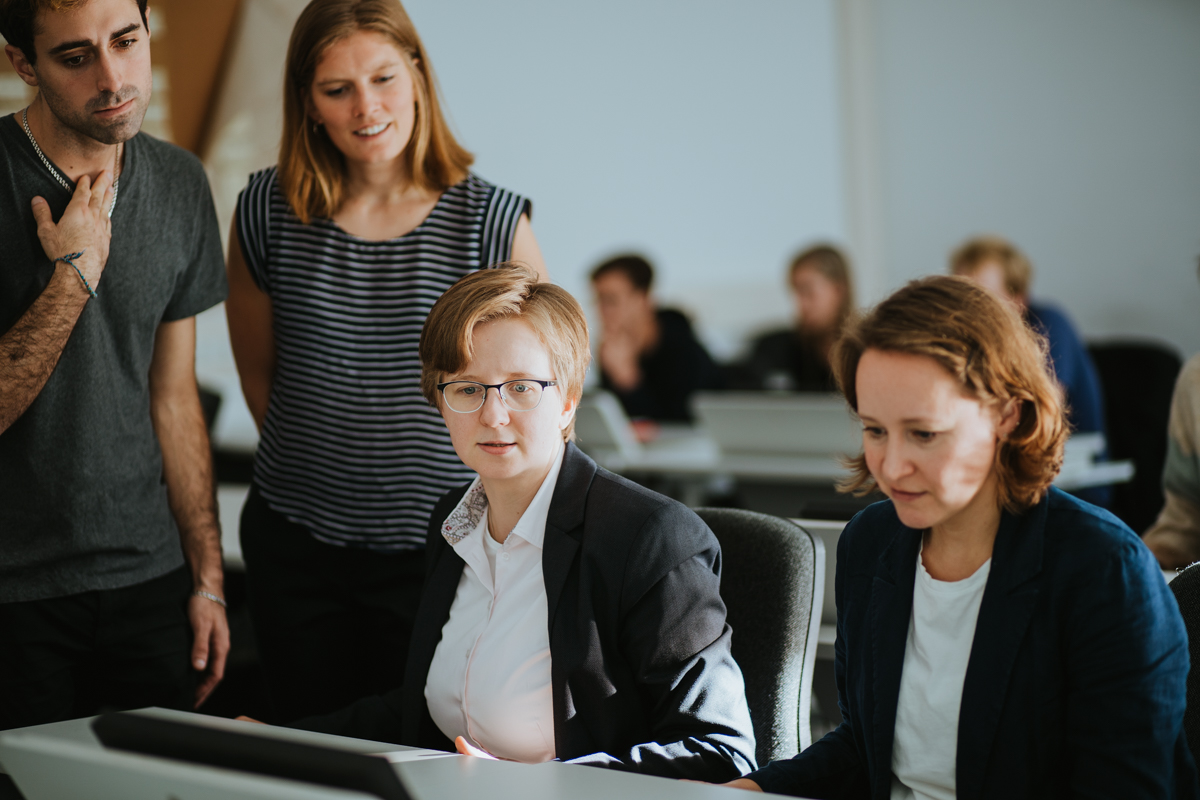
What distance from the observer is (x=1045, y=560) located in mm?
1009

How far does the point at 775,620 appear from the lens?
134cm

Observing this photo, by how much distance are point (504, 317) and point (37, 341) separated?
62 centimetres

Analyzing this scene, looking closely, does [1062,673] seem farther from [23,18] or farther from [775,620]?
[23,18]

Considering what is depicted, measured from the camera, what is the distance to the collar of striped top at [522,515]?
127 cm

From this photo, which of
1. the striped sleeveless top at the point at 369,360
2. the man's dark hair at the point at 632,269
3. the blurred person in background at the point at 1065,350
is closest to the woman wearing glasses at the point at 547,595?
the striped sleeveless top at the point at 369,360

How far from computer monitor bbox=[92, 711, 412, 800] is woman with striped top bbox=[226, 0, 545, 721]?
3.07ft

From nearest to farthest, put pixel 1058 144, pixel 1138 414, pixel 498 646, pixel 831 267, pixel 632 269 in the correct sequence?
pixel 498 646, pixel 1138 414, pixel 632 269, pixel 831 267, pixel 1058 144

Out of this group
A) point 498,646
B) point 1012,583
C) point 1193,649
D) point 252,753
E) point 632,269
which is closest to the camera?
point 252,753

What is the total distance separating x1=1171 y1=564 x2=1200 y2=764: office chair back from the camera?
3.74 feet

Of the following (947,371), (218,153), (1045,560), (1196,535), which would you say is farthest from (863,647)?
(218,153)

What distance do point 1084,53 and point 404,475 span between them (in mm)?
3888

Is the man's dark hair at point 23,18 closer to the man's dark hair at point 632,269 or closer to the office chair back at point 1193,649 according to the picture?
the office chair back at point 1193,649

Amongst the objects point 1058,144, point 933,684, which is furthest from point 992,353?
point 1058,144

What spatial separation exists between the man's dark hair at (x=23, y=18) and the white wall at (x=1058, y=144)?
3.54 metres
